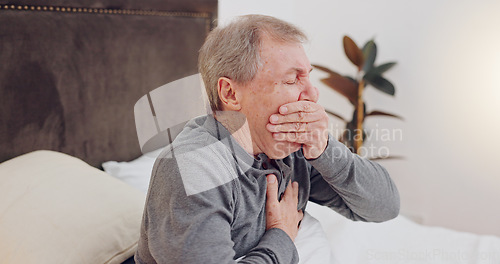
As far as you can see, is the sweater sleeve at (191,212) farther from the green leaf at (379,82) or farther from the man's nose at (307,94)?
the green leaf at (379,82)

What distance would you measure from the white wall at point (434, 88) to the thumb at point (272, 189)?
1.34 metres

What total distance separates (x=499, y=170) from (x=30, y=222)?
2265 mm

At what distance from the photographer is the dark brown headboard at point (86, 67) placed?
1310mm

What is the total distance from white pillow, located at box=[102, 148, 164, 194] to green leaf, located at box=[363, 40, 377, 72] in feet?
4.04

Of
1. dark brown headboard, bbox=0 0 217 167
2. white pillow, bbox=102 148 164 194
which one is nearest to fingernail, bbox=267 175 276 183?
white pillow, bbox=102 148 164 194

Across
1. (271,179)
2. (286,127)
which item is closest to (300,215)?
(271,179)

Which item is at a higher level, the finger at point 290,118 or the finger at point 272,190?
the finger at point 290,118

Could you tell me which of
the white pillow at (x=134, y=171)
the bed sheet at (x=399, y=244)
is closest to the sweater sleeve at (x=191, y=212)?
the bed sheet at (x=399, y=244)

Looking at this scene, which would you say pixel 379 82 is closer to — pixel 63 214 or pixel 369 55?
pixel 369 55

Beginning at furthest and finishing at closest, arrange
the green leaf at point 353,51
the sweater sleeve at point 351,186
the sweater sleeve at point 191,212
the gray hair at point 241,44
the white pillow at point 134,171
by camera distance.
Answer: the green leaf at point 353,51, the white pillow at point 134,171, the sweater sleeve at point 351,186, the gray hair at point 241,44, the sweater sleeve at point 191,212

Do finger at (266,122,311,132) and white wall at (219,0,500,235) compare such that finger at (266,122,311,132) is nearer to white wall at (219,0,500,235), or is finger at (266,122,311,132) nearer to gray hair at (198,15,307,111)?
gray hair at (198,15,307,111)

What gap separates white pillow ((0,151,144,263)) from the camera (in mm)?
954

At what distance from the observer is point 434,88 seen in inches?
92.7

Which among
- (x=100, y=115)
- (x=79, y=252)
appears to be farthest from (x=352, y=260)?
(x=100, y=115)
